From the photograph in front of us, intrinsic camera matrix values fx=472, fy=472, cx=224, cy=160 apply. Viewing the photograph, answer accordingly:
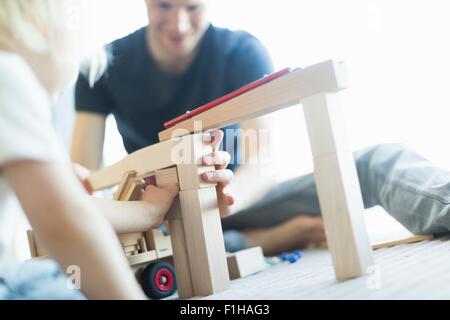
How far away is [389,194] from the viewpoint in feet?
2.27

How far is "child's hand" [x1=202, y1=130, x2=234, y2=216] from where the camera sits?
496mm

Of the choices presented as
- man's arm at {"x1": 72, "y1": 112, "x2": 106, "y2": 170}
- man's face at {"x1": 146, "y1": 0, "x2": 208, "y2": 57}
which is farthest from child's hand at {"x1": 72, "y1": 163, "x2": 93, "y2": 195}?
man's face at {"x1": 146, "y1": 0, "x2": 208, "y2": 57}

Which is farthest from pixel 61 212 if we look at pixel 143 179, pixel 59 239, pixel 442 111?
pixel 442 111

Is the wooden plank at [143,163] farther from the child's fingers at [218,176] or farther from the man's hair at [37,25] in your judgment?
the man's hair at [37,25]

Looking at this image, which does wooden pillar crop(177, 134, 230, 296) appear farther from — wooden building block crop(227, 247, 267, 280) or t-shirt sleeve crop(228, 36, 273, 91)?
t-shirt sleeve crop(228, 36, 273, 91)

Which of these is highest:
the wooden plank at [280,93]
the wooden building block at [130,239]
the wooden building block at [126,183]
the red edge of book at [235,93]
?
the red edge of book at [235,93]

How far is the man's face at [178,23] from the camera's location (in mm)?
660

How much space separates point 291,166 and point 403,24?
288 mm

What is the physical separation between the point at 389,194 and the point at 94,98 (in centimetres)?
50

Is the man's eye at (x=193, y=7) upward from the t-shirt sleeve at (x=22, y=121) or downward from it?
upward

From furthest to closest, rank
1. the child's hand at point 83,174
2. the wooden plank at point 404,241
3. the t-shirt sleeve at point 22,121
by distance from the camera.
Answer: the child's hand at point 83,174 < the wooden plank at point 404,241 < the t-shirt sleeve at point 22,121

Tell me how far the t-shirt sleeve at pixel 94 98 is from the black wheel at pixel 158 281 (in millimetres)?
336

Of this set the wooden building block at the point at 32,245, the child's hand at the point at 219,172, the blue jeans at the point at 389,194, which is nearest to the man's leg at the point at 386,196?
the blue jeans at the point at 389,194
